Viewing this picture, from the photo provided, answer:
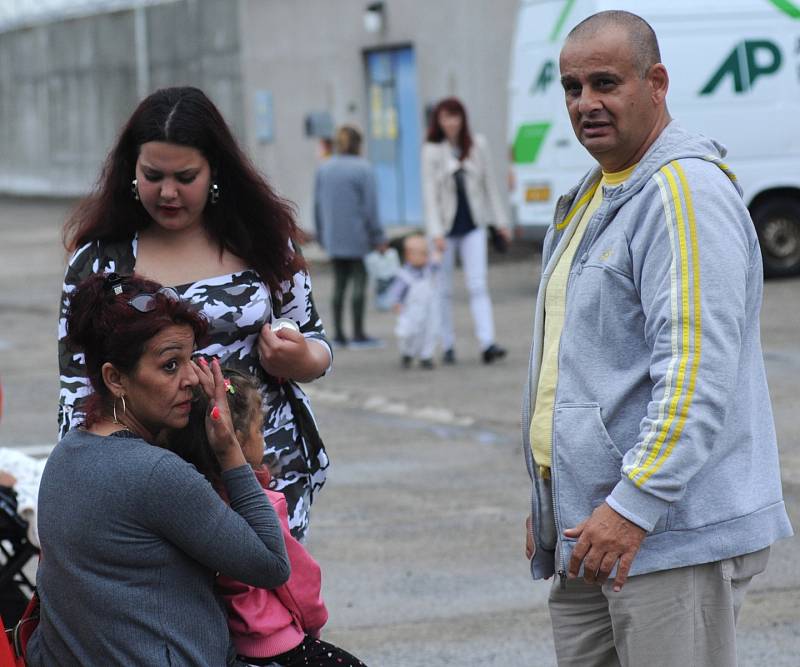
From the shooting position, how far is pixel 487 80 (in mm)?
19359

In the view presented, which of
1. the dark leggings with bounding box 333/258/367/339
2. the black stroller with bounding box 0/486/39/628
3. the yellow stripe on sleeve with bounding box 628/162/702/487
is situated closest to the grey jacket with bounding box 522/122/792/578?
the yellow stripe on sleeve with bounding box 628/162/702/487

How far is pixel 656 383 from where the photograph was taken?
9.23 ft

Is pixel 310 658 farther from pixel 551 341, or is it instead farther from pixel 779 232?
pixel 779 232

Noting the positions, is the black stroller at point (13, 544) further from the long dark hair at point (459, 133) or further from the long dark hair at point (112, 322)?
the long dark hair at point (459, 133)

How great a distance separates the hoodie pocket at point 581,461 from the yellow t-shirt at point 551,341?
0.27ft

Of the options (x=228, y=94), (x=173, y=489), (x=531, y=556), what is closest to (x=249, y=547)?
(x=173, y=489)

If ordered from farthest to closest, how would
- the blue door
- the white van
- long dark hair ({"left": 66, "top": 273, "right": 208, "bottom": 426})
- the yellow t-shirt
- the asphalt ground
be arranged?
the blue door → the white van → the asphalt ground → the yellow t-shirt → long dark hair ({"left": 66, "top": 273, "right": 208, "bottom": 426})

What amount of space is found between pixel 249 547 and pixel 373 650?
7.49 feet

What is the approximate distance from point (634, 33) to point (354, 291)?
364 inches

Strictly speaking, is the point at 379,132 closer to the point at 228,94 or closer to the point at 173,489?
the point at 228,94

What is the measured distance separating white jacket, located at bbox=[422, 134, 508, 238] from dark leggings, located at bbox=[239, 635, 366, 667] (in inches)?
302

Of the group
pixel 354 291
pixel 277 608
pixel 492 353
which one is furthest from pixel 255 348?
pixel 354 291

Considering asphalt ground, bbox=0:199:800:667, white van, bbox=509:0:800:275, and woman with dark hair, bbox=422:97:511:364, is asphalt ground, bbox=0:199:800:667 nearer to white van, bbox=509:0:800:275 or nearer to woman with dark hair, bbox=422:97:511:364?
woman with dark hair, bbox=422:97:511:364

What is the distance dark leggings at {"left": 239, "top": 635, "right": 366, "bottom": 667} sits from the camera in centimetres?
319
